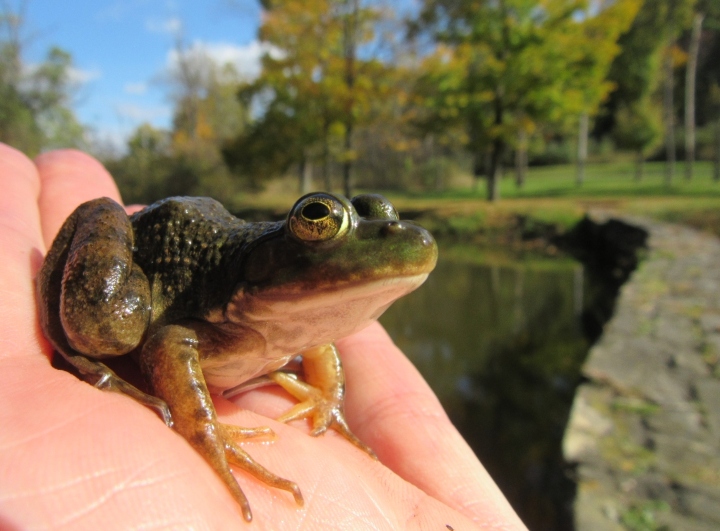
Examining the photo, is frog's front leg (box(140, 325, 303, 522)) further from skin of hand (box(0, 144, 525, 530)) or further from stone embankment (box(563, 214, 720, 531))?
stone embankment (box(563, 214, 720, 531))

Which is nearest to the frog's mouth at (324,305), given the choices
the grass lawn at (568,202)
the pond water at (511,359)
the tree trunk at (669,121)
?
the pond water at (511,359)

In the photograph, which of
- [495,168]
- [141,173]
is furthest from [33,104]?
[495,168]

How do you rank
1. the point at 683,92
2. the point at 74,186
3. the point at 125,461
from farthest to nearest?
the point at 683,92, the point at 74,186, the point at 125,461

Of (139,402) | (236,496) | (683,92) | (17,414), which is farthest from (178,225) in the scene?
(683,92)

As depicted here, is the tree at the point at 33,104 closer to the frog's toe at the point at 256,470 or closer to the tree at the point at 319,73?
the tree at the point at 319,73

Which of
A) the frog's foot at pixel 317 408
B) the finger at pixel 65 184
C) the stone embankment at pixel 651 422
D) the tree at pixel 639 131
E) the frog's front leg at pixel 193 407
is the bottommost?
Result: the stone embankment at pixel 651 422

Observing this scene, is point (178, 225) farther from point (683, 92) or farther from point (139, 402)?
point (683, 92)

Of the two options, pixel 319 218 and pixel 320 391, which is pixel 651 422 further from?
pixel 319 218
